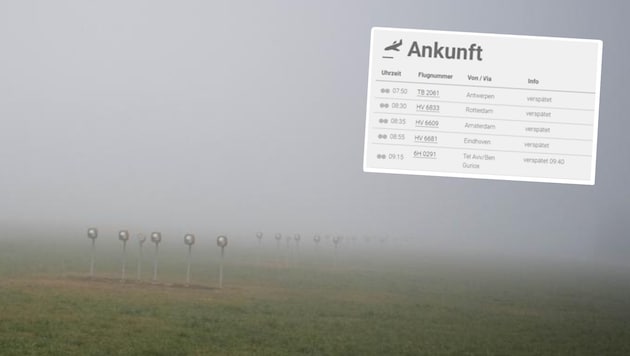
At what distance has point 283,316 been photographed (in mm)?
32875

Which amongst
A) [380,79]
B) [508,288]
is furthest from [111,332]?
[508,288]

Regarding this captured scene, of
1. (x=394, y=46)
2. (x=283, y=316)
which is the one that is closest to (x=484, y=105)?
(x=394, y=46)

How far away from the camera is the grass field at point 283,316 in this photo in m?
25.8

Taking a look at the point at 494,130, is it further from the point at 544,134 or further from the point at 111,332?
the point at 111,332

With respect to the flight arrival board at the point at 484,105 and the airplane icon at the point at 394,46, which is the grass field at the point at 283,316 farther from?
the airplane icon at the point at 394,46

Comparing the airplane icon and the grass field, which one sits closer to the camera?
the airplane icon

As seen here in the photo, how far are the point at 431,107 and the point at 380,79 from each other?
59.2 inches

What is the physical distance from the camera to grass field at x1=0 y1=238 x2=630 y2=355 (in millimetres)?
25828

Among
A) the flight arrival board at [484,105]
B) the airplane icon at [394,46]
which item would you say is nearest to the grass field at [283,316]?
the flight arrival board at [484,105]

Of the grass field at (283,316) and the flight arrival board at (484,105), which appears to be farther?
the grass field at (283,316)

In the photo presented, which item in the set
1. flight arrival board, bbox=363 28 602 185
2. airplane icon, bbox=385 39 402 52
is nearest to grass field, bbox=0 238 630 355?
flight arrival board, bbox=363 28 602 185

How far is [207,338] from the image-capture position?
26562 mm

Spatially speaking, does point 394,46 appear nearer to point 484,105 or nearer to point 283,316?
point 484,105

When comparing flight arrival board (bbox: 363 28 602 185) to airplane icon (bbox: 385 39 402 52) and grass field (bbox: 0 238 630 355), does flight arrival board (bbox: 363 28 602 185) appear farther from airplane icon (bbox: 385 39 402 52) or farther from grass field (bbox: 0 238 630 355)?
grass field (bbox: 0 238 630 355)
